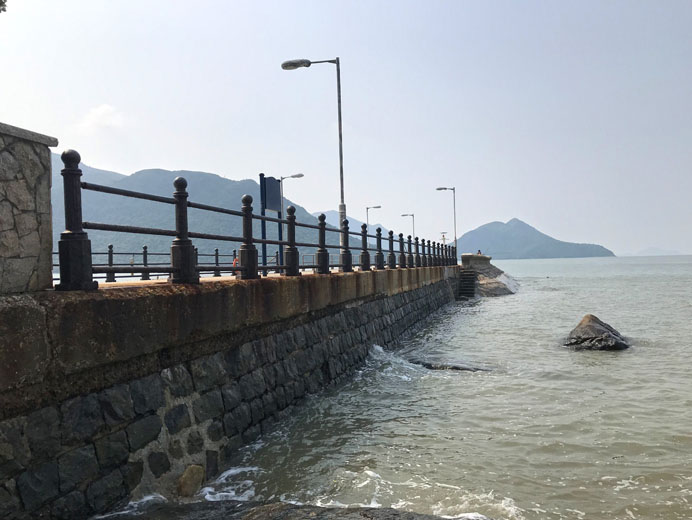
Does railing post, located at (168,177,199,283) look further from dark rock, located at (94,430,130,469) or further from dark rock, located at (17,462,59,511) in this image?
dark rock, located at (17,462,59,511)

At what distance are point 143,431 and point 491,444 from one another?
4244 mm

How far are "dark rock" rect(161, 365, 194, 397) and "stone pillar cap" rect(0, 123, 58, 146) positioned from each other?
Answer: 7.69 ft

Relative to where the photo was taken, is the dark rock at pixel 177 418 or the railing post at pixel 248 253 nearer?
the dark rock at pixel 177 418

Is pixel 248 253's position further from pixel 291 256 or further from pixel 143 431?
pixel 143 431

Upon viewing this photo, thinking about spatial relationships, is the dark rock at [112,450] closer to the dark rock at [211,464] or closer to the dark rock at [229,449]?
the dark rock at [211,464]

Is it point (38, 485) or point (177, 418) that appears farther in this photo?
point (177, 418)

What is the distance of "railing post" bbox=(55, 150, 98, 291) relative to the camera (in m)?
4.39

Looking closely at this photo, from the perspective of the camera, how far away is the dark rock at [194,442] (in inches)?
210

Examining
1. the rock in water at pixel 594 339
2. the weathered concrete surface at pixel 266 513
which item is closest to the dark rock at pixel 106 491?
the weathered concrete surface at pixel 266 513

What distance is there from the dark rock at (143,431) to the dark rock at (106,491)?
287 millimetres

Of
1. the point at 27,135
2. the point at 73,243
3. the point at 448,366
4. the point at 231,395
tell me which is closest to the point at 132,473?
the point at 231,395

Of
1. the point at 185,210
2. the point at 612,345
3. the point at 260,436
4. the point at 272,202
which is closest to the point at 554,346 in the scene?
the point at 612,345

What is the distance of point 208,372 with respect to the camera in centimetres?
590

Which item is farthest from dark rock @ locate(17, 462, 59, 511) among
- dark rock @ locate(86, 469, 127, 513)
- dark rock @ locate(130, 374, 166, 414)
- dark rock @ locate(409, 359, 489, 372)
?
dark rock @ locate(409, 359, 489, 372)
